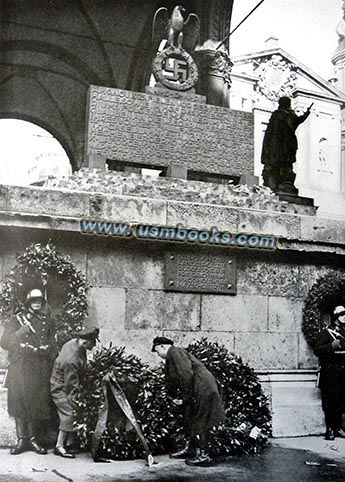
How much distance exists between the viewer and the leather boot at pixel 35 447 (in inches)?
279

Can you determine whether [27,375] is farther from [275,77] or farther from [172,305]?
[275,77]

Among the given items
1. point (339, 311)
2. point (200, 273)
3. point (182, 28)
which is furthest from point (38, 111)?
point (339, 311)

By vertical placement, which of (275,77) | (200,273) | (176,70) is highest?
(275,77)

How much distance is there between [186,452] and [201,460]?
1.15ft

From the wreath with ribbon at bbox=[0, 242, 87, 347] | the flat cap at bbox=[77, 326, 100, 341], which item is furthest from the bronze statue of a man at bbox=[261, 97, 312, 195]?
the flat cap at bbox=[77, 326, 100, 341]

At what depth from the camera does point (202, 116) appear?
1015 cm

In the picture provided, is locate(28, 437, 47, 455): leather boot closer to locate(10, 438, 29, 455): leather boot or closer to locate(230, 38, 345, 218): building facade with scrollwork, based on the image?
locate(10, 438, 29, 455): leather boot

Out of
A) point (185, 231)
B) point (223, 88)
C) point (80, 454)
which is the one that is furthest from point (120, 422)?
point (223, 88)

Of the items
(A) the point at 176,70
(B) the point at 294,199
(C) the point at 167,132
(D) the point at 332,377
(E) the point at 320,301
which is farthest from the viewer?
(A) the point at 176,70

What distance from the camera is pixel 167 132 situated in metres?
9.85

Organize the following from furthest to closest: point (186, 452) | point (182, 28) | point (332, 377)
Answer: point (182, 28) < point (332, 377) < point (186, 452)

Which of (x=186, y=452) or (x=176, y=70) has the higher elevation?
(x=176, y=70)

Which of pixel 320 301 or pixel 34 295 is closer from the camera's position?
pixel 34 295

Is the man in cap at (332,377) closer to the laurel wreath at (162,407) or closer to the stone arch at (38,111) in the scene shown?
the laurel wreath at (162,407)
